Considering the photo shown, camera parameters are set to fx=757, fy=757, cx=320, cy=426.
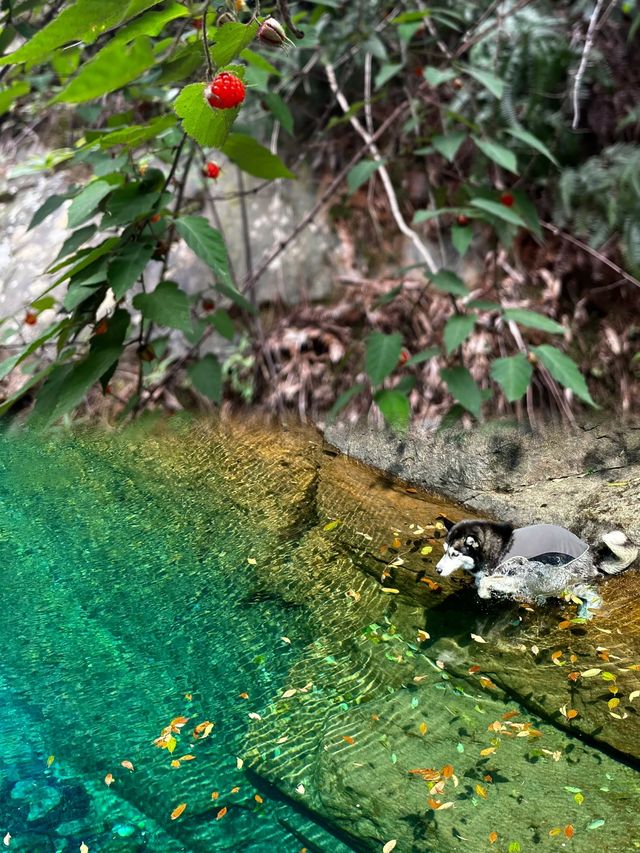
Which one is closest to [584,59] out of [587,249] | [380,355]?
[587,249]

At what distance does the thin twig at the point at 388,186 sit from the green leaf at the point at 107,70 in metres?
0.96

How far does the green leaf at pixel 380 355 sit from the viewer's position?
1234mm

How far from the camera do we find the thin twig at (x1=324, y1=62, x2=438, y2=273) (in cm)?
160

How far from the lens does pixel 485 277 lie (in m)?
1.72

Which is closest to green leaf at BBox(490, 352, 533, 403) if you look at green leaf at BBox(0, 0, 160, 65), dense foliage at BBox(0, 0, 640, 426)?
dense foliage at BBox(0, 0, 640, 426)

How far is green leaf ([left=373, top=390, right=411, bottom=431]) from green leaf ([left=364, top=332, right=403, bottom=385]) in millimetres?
106

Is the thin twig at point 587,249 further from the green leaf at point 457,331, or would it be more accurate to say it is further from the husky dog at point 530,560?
the husky dog at point 530,560

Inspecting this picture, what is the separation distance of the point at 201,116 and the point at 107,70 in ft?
0.43

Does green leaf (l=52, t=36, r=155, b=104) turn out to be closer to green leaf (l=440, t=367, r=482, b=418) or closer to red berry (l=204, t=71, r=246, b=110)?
red berry (l=204, t=71, r=246, b=110)

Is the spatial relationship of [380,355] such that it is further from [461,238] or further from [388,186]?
[388,186]

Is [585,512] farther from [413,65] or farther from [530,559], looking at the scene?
[413,65]

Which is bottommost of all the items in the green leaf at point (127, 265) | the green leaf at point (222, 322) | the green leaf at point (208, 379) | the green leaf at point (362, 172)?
the green leaf at point (208, 379)

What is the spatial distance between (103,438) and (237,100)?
612 mm

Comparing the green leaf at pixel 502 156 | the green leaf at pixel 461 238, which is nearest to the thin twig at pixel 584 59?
the green leaf at pixel 502 156
